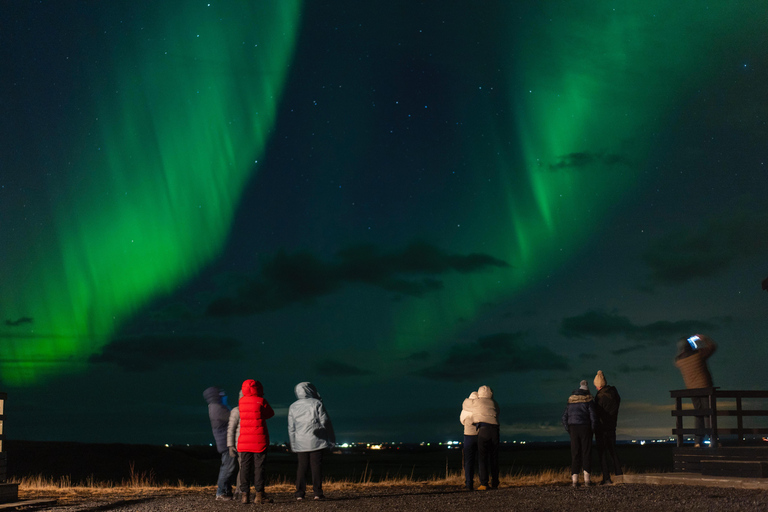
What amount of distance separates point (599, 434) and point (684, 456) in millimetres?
1864

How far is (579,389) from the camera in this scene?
1366 cm

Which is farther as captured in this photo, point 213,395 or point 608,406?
point 608,406

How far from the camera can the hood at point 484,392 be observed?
13.5 m

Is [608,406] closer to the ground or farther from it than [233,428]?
farther from it

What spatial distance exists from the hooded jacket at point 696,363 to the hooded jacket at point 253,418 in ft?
28.5

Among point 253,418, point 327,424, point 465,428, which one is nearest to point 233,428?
point 253,418

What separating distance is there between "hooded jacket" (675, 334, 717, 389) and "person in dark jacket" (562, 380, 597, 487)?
265 centimetres

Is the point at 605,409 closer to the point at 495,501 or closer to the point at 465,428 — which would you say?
the point at 465,428

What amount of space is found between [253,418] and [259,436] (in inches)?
11.9

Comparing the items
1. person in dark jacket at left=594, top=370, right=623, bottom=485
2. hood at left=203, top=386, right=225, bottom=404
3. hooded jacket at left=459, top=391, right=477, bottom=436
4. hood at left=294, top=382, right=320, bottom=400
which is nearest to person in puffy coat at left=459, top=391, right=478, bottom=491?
hooded jacket at left=459, top=391, right=477, bottom=436

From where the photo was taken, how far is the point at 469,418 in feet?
44.3

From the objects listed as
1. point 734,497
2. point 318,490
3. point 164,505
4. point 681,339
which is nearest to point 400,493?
point 318,490

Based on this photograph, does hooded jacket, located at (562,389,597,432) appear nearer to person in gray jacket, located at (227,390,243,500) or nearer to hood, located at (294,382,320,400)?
hood, located at (294,382,320,400)

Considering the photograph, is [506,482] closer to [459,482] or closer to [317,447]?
[459,482]
